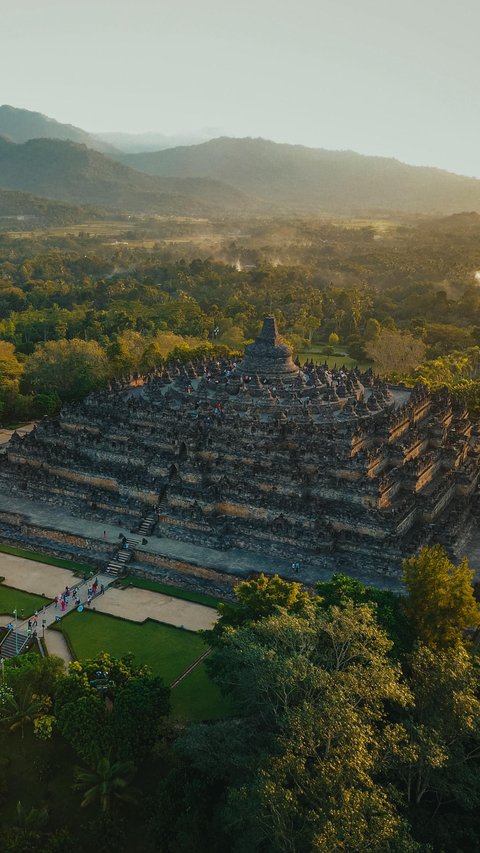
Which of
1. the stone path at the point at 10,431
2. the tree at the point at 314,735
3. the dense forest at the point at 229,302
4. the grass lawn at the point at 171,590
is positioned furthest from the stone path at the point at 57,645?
the dense forest at the point at 229,302

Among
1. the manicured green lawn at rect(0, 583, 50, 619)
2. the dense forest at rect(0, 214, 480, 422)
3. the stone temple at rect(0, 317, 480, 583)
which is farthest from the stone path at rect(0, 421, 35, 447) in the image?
the manicured green lawn at rect(0, 583, 50, 619)

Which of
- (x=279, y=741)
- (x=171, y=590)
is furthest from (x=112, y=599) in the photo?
(x=279, y=741)

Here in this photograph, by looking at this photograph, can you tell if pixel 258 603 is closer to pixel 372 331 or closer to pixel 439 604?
pixel 439 604

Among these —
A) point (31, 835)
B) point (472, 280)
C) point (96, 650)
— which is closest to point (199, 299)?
point (472, 280)

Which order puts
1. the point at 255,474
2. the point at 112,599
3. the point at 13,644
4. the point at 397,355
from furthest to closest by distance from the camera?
the point at 397,355 < the point at 255,474 < the point at 112,599 < the point at 13,644

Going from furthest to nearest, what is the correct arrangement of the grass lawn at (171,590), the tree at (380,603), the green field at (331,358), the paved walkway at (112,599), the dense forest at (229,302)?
the green field at (331,358) < the dense forest at (229,302) < the grass lawn at (171,590) < the paved walkway at (112,599) < the tree at (380,603)

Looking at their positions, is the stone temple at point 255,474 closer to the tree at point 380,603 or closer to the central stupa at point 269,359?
the central stupa at point 269,359

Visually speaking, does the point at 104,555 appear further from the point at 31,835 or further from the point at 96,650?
the point at 31,835

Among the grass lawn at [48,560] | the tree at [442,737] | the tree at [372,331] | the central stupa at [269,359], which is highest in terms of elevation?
the central stupa at [269,359]
